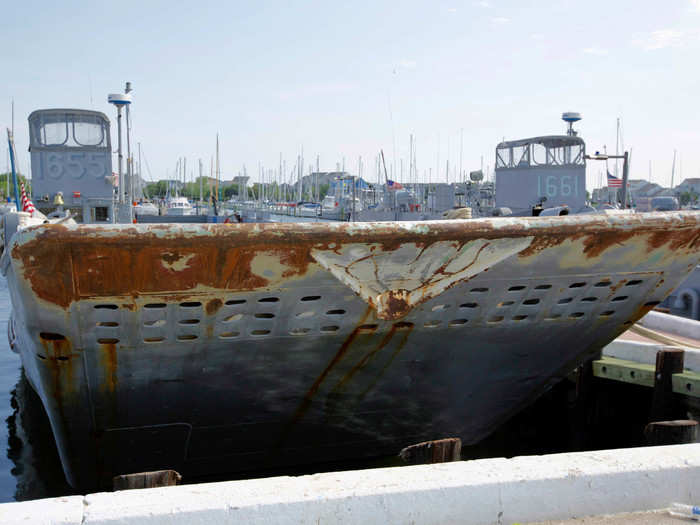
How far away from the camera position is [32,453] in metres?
8.38

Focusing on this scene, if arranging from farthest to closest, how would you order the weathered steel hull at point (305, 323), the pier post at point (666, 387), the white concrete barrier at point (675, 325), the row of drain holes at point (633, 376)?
1. the white concrete barrier at point (675, 325)
2. the pier post at point (666, 387)
3. the row of drain holes at point (633, 376)
4. the weathered steel hull at point (305, 323)

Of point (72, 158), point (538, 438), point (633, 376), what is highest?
point (72, 158)

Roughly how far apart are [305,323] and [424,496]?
5.84 ft

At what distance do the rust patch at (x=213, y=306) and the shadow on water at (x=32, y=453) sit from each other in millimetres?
3224

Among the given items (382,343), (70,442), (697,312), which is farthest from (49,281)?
(697,312)

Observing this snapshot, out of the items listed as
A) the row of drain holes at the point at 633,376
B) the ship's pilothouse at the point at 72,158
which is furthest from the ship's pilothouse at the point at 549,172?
the row of drain holes at the point at 633,376

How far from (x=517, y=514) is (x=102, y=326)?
2752 millimetres

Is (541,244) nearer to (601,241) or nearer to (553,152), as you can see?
(601,241)

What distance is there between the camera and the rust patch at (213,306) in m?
4.37

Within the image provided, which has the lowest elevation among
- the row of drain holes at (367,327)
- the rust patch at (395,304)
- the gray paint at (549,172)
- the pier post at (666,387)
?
the pier post at (666,387)

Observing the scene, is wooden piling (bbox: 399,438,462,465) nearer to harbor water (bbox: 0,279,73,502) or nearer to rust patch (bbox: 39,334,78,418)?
rust patch (bbox: 39,334,78,418)

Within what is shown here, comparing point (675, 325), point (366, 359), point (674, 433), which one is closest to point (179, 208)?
point (675, 325)

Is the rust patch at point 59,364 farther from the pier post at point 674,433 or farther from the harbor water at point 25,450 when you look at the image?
the pier post at point 674,433

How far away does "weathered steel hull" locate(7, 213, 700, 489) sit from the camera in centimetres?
410
